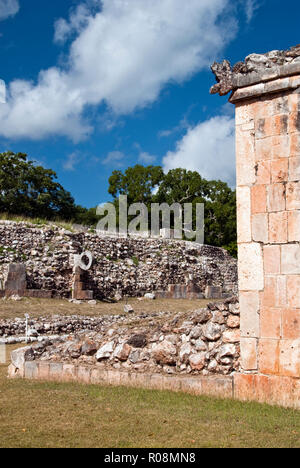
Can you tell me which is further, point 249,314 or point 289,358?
point 249,314

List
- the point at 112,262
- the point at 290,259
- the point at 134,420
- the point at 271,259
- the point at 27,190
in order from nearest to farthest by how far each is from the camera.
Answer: the point at 134,420 → the point at 290,259 → the point at 271,259 → the point at 112,262 → the point at 27,190

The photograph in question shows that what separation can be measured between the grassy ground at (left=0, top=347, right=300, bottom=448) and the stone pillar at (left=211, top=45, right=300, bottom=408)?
45cm

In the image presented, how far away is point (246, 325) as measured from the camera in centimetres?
578

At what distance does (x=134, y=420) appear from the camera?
4.77 m

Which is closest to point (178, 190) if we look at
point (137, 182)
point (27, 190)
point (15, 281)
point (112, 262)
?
point (137, 182)

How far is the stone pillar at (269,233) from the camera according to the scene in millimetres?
5480

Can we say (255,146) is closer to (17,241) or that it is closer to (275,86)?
(275,86)

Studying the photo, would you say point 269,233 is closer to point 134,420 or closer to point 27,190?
point 134,420

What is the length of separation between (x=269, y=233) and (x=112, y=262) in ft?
63.4

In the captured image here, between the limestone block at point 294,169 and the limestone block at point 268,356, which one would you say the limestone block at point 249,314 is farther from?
the limestone block at point 294,169

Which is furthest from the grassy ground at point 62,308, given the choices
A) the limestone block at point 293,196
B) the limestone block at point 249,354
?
the limestone block at point 293,196

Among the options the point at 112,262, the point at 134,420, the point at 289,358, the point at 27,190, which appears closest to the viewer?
the point at 134,420

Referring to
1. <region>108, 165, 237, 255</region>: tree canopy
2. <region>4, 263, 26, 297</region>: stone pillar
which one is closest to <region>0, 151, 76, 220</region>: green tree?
<region>108, 165, 237, 255</region>: tree canopy

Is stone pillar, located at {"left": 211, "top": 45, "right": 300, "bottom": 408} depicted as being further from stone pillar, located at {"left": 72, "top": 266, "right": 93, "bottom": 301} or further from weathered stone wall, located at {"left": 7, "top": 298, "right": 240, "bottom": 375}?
stone pillar, located at {"left": 72, "top": 266, "right": 93, "bottom": 301}
